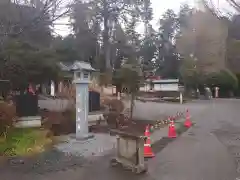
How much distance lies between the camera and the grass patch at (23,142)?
26.6ft

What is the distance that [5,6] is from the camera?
36.4 feet

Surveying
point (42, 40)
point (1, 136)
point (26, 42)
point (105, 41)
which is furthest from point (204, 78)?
point (1, 136)

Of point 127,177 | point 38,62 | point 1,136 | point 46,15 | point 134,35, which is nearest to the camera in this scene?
point 127,177

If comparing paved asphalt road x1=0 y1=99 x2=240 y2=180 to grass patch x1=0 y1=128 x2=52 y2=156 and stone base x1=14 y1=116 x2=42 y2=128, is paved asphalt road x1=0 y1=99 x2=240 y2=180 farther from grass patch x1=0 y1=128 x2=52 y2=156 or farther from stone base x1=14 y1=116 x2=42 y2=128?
stone base x1=14 y1=116 x2=42 y2=128

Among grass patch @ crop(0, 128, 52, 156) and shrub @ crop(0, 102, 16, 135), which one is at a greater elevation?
shrub @ crop(0, 102, 16, 135)

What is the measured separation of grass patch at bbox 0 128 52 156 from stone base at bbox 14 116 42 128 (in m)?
0.49

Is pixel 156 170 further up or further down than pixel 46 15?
further down

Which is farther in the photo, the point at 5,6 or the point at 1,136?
the point at 5,6

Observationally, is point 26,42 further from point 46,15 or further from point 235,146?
point 235,146

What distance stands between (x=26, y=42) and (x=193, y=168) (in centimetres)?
974

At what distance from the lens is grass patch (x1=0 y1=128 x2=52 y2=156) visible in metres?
8.10

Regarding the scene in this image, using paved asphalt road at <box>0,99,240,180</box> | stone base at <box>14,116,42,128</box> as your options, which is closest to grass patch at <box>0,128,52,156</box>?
stone base at <box>14,116,42,128</box>

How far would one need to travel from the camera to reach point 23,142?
8.86 metres

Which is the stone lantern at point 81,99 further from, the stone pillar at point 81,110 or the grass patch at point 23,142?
the grass patch at point 23,142
